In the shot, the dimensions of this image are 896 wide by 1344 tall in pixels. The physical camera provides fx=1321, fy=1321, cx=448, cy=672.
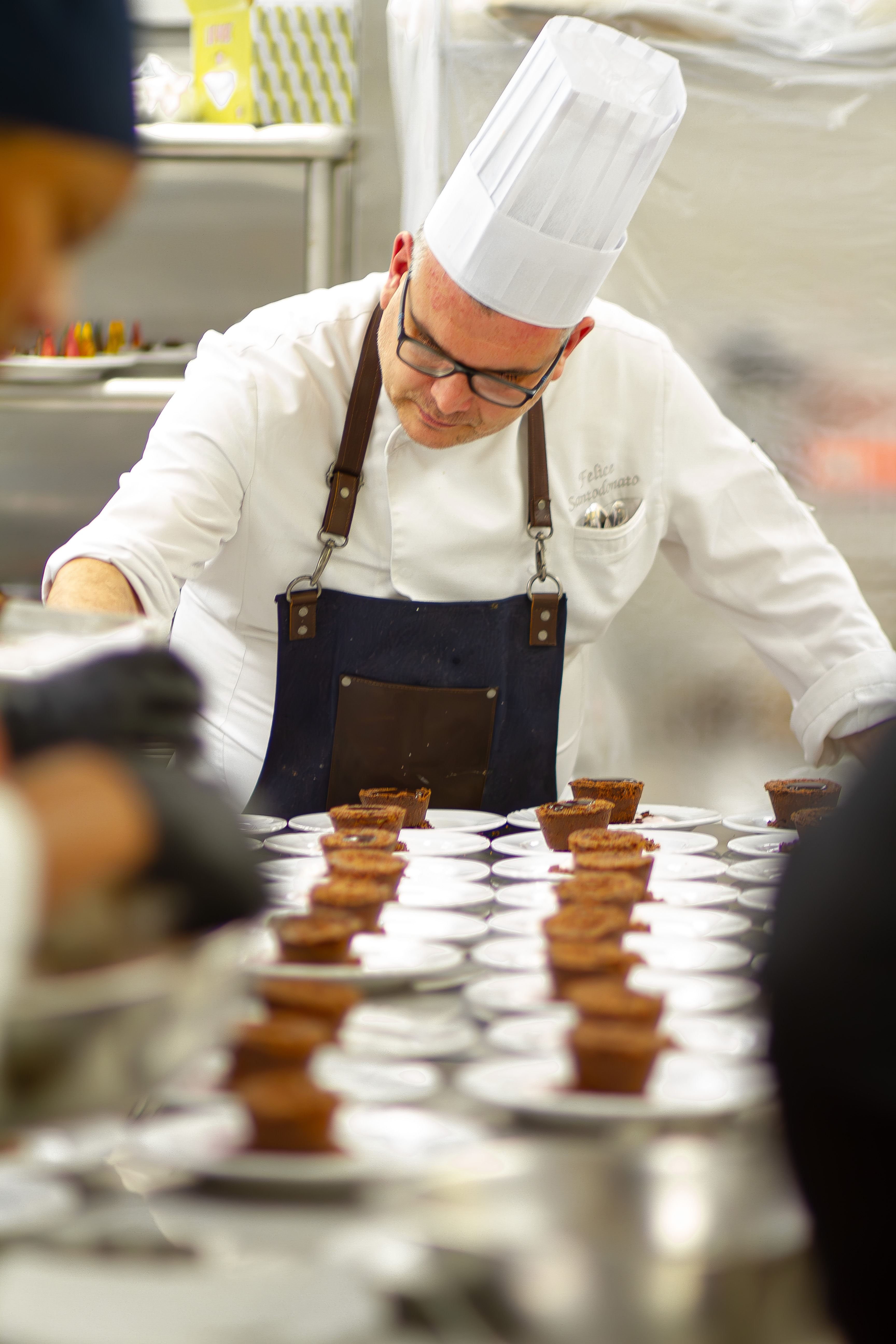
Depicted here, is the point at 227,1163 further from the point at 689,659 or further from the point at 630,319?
the point at 689,659

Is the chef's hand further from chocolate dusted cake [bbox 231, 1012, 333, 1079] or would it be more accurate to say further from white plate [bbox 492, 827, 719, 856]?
white plate [bbox 492, 827, 719, 856]

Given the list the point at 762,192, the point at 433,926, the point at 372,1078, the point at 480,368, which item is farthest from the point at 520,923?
the point at 762,192

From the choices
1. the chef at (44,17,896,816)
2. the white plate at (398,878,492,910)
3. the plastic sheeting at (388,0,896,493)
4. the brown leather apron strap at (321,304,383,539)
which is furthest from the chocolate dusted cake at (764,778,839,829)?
the plastic sheeting at (388,0,896,493)

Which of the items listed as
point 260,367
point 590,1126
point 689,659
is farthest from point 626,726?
point 590,1126

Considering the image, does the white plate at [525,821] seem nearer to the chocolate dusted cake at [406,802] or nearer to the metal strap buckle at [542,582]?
the chocolate dusted cake at [406,802]

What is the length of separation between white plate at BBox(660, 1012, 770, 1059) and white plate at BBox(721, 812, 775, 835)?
83cm

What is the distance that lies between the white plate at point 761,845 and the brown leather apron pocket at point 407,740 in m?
0.49

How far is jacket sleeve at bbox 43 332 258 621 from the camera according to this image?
1.96 m

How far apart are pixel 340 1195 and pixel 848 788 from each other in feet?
1.28

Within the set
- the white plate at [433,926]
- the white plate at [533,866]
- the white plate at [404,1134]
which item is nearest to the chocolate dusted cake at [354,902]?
the white plate at [433,926]

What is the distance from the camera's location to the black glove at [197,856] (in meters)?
0.63

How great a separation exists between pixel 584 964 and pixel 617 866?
0.39 m

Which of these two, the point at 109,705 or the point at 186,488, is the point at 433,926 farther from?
the point at 186,488

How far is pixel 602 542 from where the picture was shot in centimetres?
235
